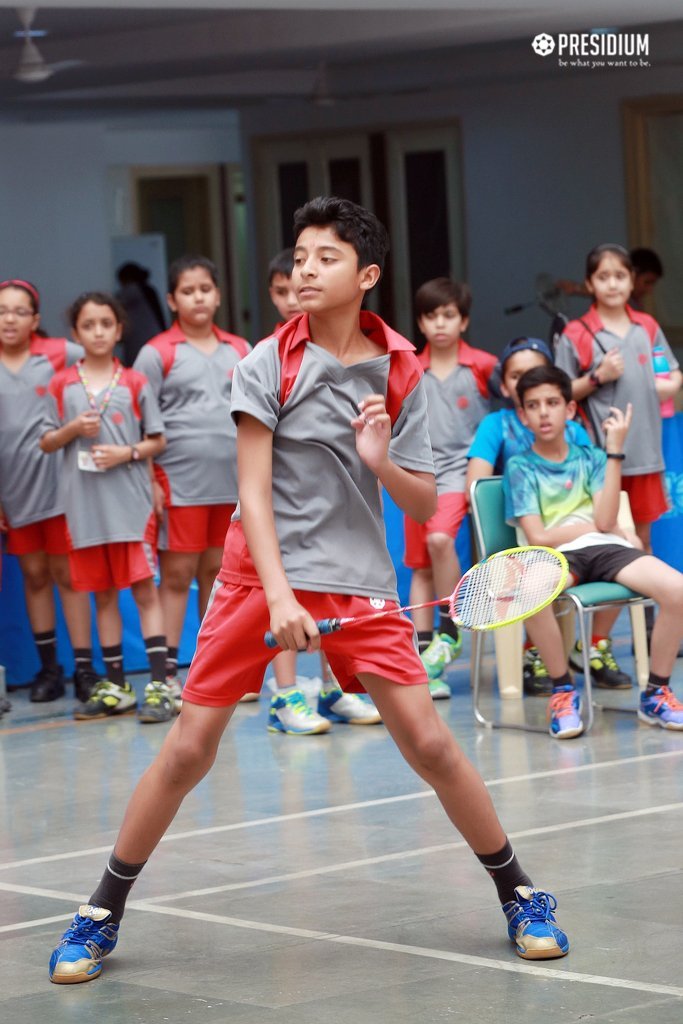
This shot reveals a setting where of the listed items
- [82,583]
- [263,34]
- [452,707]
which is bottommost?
[452,707]

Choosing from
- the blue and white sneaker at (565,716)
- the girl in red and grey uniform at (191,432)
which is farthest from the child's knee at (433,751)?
the girl in red and grey uniform at (191,432)

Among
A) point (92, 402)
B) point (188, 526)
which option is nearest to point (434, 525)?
point (188, 526)

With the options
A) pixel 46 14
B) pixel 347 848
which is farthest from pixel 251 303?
pixel 347 848

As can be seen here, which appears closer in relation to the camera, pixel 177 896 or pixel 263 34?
pixel 177 896

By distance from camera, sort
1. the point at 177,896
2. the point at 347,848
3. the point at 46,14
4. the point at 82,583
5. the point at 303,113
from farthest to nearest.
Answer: the point at 303,113
the point at 46,14
the point at 82,583
the point at 347,848
the point at 177,896

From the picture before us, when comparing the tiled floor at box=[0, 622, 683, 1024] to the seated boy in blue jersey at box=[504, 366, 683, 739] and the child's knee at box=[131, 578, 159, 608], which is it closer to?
the seated boy in blue jersey at box=[504, 366, 683, 739]

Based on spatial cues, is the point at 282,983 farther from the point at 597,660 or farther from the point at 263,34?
the point at 263,34

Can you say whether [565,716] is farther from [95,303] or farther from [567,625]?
[95,303]

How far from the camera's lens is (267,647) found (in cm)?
375

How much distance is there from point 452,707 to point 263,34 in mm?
4163

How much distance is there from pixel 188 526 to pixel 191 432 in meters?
0.38

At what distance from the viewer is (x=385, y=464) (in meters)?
3.63

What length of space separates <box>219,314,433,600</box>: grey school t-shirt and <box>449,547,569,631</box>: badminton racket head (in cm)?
24

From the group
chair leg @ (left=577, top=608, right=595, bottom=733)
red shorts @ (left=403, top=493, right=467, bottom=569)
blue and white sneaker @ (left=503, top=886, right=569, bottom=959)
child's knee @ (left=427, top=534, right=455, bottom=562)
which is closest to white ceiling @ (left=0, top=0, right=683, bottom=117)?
red shorts @ (left=403, top=493, right=467, bottom=569)
